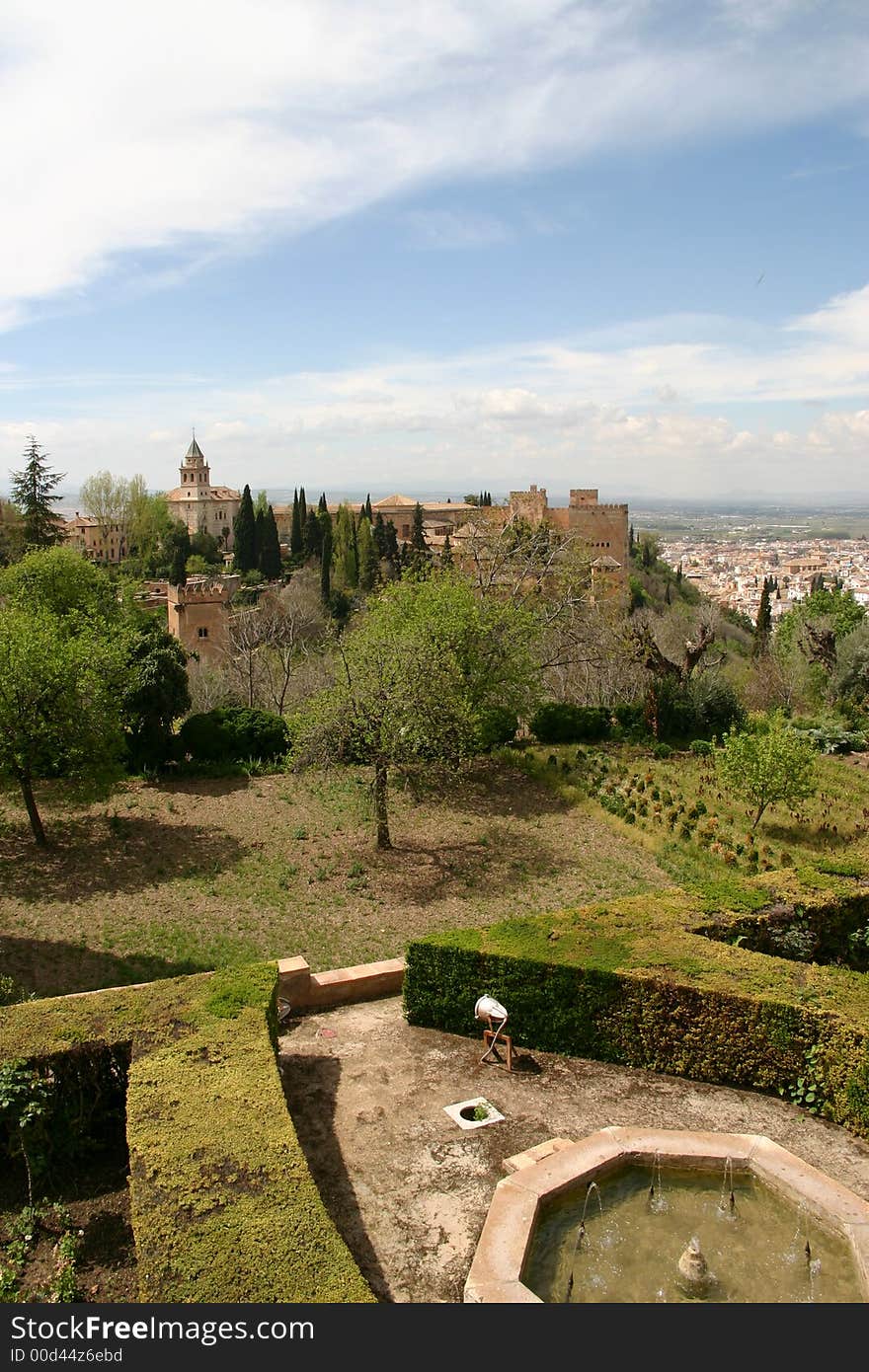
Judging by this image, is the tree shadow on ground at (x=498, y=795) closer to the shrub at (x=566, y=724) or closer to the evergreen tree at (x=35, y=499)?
the shrub at (x=566, y=724)

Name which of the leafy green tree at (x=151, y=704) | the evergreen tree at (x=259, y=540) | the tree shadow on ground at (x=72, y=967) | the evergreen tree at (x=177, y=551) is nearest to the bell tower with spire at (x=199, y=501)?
the evergreen tree at (x=177, y=551)

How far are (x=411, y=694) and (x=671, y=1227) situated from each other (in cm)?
987

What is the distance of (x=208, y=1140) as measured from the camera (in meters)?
5.75

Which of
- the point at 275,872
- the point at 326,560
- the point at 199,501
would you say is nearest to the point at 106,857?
the point at 275,872

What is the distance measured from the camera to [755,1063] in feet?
25.9

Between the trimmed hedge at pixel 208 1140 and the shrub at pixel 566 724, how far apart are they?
47.6 ft

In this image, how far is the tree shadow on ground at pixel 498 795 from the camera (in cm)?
1741

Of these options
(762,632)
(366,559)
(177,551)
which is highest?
(177,551)

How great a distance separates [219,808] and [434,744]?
519cm

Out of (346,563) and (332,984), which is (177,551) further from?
(332,984)

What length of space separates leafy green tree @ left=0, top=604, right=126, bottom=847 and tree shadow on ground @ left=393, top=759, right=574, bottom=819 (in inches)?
212

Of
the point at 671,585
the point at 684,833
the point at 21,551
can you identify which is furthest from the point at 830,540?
the point at 684,833

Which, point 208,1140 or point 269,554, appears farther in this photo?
point 269,554
